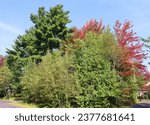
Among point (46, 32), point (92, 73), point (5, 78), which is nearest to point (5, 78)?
point (5, 78)

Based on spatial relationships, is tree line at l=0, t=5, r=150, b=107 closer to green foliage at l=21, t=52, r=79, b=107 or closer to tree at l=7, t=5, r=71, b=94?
green foliage at l=21, t=52, r=79, b=107

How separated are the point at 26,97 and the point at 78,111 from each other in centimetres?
3643

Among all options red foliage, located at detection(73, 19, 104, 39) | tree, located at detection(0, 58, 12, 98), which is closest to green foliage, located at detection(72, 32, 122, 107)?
red foliage, located at detection(73, 19, 104, 39)

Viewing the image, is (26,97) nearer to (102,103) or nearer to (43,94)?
(43,94)

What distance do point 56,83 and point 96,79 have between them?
3.61 metres

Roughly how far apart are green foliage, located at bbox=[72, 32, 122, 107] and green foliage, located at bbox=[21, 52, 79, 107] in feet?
2.80

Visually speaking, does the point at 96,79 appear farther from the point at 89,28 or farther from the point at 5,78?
the point at 5,78

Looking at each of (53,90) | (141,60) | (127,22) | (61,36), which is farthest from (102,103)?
(61,36)

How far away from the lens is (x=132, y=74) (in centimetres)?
3550

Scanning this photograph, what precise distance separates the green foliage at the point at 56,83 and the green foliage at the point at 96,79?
0.85m

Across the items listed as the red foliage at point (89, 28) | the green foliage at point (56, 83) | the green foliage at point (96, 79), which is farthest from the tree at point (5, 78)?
the green foliage at point (96, 79)

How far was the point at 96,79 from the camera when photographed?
3058cm

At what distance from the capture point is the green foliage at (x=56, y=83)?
31375 millimetres

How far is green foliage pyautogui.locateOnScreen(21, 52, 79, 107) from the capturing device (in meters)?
31.4
